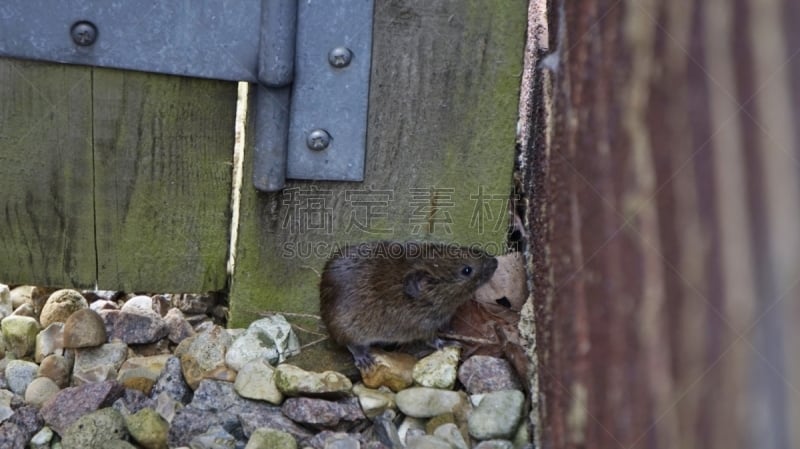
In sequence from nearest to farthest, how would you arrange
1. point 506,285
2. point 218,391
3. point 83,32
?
point 83,32
point 218,391
point 506,285

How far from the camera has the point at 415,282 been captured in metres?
4.14

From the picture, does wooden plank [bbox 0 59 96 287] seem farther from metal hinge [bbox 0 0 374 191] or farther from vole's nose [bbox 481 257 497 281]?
vole's nose [bbox 481 257 497 281]

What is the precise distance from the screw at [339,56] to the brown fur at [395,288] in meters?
0.79

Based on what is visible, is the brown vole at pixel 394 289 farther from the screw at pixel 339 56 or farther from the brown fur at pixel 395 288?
the screw at pixel 339 56

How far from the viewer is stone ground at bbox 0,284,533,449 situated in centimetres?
311

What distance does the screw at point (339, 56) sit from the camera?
336 centimetres

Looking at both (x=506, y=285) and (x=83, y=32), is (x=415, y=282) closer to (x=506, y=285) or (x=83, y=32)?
(x=506, y=285)

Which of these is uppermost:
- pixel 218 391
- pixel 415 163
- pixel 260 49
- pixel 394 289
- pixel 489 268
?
pixel 260 49

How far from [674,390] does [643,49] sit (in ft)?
0.59

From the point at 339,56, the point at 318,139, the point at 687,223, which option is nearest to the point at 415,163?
the point at 318,139

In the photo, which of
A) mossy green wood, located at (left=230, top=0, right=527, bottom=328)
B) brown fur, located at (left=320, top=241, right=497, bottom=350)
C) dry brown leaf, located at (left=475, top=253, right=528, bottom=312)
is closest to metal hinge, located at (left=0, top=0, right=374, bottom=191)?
mossy green wood, located at (left=230, top=0, right=527, bottom=328)

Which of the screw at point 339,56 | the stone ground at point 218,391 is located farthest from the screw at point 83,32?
the stone ground at point 218,391

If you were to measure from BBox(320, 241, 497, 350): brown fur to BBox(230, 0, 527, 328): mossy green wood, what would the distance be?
90 mm

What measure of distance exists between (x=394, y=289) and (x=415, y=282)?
0.11 metres
